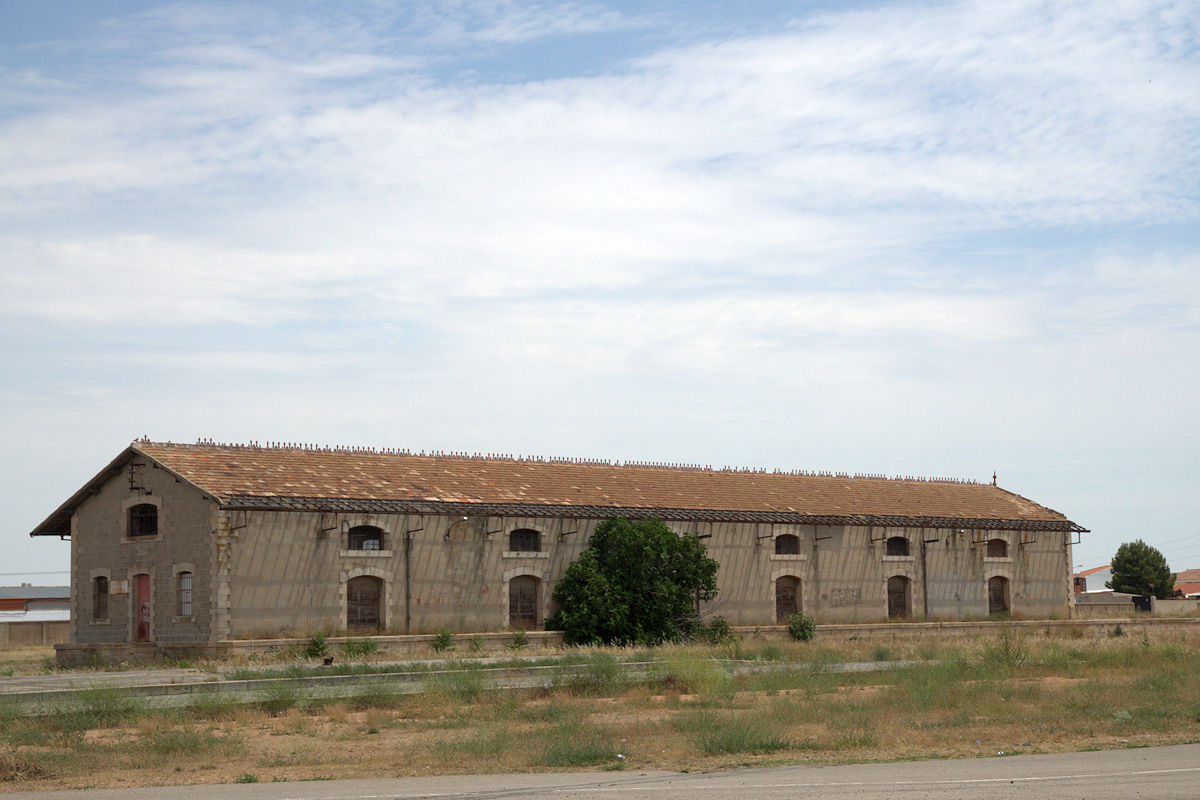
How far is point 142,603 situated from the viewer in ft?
102

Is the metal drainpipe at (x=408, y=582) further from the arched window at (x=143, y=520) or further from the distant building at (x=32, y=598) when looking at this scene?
the distant building at (x=32, y=598)

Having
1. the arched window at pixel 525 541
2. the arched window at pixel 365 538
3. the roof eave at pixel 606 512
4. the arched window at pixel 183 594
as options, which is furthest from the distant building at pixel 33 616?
the arched window at pixel 525 541

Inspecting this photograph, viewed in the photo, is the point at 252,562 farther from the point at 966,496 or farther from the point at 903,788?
the point at 966,496

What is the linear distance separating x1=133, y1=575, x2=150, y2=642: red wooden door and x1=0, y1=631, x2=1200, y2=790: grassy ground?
1366cm

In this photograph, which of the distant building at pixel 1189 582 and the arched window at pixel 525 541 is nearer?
the arched window at pixel 525 541

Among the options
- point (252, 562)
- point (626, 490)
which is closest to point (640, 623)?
point (626, 490)

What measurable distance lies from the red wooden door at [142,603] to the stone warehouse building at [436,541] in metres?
0.05

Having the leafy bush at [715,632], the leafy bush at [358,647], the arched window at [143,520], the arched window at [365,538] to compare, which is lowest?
the leafy bush at [715,632]

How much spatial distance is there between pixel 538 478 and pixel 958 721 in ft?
69.5

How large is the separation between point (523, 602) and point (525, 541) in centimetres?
161

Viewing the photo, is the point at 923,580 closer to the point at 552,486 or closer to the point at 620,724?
the point at 552,486

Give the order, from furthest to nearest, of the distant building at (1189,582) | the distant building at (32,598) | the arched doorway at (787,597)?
the distant building at (1189,582) → the distant building at (32,598) → the arched doorway at (787,597)

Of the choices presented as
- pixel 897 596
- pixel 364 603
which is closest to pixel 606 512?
pixel 364 603

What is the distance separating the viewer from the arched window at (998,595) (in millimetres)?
41656
